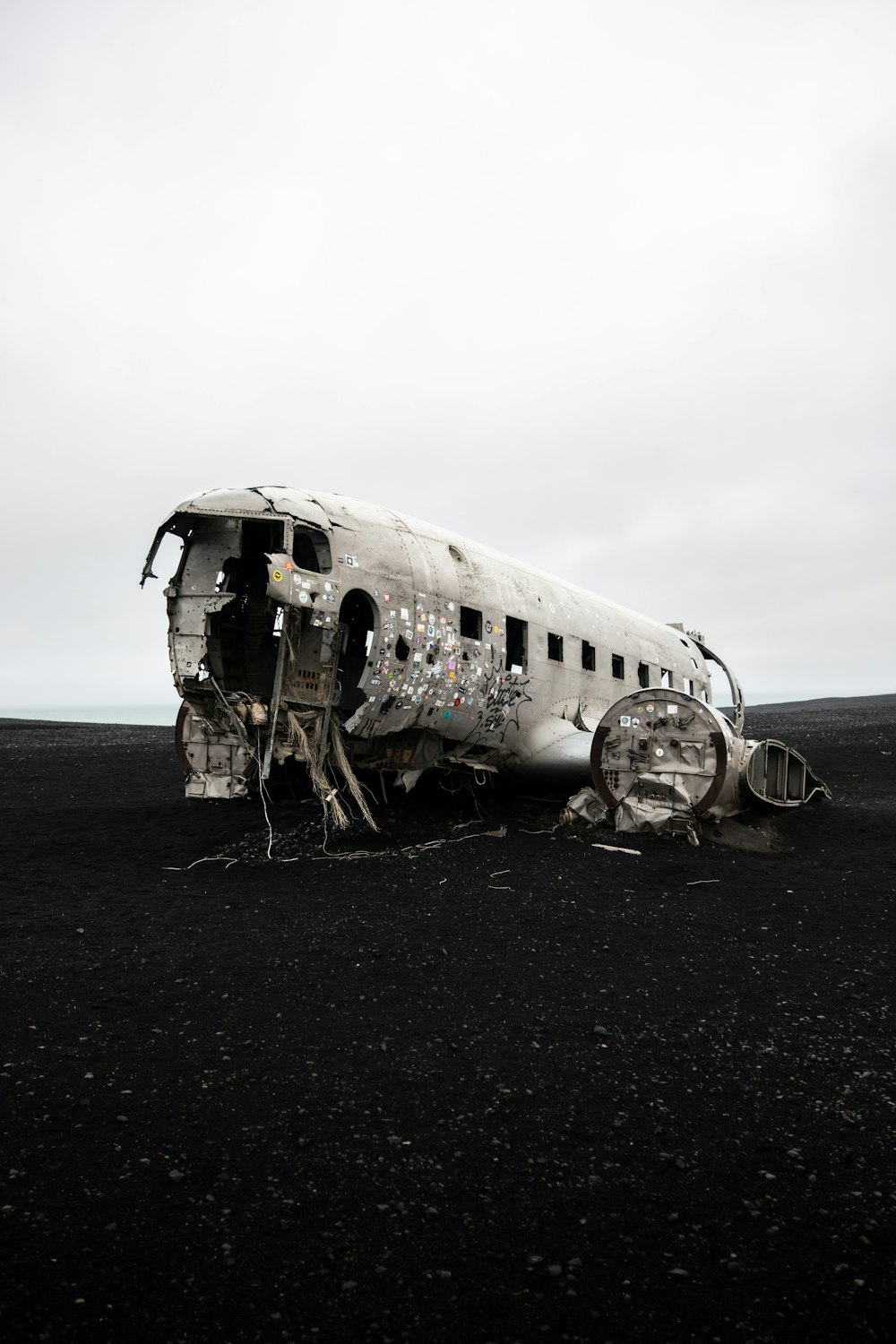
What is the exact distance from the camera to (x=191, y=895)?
31.7ft

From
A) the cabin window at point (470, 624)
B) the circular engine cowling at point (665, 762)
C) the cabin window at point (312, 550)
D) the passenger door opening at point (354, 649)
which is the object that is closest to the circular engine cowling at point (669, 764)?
the circular engine cowling at point (665, 762)

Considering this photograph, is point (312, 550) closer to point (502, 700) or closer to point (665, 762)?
point (502, 700)

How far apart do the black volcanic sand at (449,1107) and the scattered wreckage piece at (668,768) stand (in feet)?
5.00

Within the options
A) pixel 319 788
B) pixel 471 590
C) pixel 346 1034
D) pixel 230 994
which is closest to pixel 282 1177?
pixel 346 1034

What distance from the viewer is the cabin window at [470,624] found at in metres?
12.2

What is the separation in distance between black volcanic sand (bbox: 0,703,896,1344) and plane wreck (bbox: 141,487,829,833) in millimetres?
1861

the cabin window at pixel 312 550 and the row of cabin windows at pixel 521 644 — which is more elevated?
the cabin window at pixel 312 550

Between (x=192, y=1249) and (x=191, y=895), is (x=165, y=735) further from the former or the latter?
(x=192, y=1249)

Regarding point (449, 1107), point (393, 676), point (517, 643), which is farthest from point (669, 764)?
point (449, 1107)

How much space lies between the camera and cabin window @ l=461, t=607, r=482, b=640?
12.2 m

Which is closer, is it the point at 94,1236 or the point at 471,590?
the point at 94,1236

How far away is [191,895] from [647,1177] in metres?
6.73

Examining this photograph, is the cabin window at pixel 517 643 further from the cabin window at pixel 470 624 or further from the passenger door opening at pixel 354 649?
the passenger door opening at pixel 354 649

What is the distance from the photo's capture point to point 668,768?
1198cm
